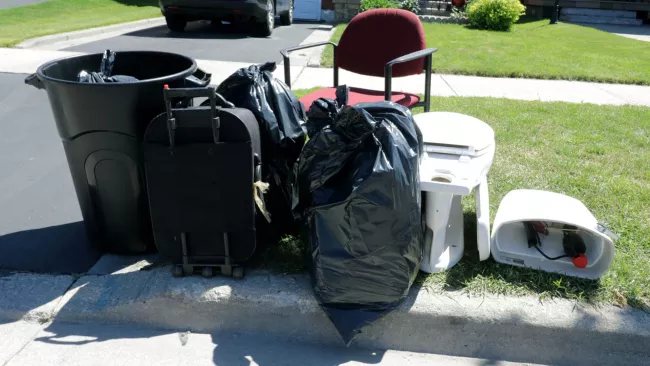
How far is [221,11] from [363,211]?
8933 millimetres

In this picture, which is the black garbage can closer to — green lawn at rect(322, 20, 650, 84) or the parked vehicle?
green lawn at rect(322, 20, 650, 84)

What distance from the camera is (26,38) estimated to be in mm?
9039

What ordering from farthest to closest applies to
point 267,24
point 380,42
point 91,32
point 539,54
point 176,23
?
point 176,23 < point 267,24 < point 91,32 < point 539,54 < point 380,42

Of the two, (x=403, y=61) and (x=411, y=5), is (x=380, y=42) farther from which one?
(x=411, y=5)

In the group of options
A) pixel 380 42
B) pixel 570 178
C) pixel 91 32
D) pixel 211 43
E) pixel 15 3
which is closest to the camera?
pixel 570 178

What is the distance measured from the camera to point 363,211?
228 centimetres

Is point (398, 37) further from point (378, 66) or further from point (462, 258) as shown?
point (462, 258)

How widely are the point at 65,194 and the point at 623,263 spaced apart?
3346 millimetres

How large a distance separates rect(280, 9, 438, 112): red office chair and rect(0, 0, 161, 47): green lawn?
6.62m

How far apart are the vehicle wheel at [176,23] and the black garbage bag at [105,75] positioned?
8.57 meters

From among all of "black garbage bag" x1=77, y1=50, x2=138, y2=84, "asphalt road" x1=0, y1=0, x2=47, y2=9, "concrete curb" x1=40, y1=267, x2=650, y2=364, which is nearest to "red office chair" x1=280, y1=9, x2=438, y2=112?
"black garbage bag" x1=77, y1=50, x2=138, y2=84

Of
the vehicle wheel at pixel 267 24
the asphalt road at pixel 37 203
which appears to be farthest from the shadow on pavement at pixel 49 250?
the vehicle wheel at pixel 267 24

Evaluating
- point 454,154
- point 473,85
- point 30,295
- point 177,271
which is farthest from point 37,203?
point 473,85

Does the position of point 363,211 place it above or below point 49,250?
above
